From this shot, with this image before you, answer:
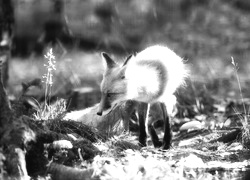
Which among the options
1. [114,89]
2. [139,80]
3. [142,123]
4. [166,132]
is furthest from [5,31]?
[166,132]

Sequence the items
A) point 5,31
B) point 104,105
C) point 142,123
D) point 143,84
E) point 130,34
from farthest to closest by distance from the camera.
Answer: point 130,34 → point 5,31 → point 142,123 → point 143,84 → point 104,105

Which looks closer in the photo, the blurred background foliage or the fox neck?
the fox neck

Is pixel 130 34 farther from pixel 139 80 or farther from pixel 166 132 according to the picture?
pixel 166 132

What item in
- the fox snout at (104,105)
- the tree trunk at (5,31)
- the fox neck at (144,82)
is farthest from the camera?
the tree trunk at (5,31)

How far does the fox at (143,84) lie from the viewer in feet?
18.9

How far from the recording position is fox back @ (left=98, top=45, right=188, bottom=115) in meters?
5.76

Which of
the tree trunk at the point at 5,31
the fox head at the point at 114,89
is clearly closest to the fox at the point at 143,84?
the fox head at the point at 114,89

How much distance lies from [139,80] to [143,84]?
86 mm

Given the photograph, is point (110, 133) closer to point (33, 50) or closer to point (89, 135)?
point (89, 135)

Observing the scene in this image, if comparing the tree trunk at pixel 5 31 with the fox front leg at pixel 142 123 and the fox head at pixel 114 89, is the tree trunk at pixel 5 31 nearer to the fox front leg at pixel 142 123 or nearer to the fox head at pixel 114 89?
the fox head at pixel 114 89

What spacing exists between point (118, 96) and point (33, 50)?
23.8 ft

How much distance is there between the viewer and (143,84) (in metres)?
5.84

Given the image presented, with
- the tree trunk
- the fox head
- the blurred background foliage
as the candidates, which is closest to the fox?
the fox head

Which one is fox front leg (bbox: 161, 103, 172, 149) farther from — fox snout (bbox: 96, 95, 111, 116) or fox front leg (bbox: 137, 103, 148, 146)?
fox snout (bbox: 96, 95, 111, 116)
